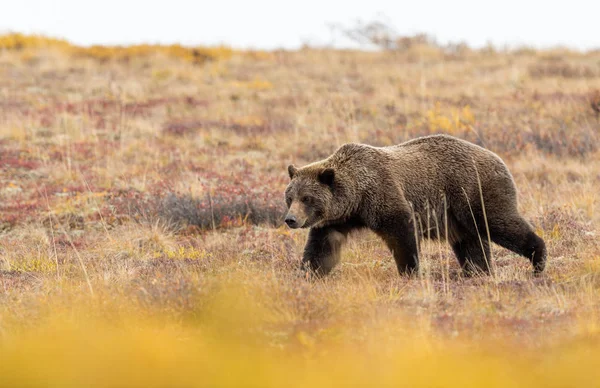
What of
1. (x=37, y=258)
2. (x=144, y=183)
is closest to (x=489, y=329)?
(x=37, y=258)

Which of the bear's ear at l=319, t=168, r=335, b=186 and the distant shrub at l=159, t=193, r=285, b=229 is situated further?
the distant shrub at l=159, t=193, r=285, b=229

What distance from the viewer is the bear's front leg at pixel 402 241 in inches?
271

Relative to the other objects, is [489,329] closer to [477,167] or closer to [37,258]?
[477,167]

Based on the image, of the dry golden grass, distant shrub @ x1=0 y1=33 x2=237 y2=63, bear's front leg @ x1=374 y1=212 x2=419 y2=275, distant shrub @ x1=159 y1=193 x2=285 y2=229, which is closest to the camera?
the dry golden grass

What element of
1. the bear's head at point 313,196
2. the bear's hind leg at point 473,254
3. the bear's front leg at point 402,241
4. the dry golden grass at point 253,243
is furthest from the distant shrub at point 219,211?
the bear's front leg at point 402,241

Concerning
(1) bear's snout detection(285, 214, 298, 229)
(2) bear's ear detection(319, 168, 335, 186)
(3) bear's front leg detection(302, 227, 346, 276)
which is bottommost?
(3) bear's front leg detection(302, 227, 346, 276)

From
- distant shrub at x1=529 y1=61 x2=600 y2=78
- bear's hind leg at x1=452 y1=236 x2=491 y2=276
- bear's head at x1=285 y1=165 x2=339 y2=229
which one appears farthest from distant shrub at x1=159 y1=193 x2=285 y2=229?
distant shrub at x1=529 y1=61 x2=600 y2=78

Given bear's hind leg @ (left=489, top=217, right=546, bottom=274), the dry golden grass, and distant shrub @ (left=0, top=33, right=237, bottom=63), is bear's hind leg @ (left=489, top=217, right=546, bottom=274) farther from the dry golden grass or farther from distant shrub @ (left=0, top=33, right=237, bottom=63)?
distant shrub @ (left=0, top=33, right=237, bottom=63)

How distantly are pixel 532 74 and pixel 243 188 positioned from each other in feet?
45.3

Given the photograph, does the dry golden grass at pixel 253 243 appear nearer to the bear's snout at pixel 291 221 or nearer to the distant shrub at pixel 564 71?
the distant shrub at pixel 564 71

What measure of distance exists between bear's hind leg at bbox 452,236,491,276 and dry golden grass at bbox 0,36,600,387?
0.18 m

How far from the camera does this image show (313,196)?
6.98 metres

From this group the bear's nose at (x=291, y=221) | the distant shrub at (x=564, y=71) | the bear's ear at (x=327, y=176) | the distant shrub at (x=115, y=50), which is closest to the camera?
the bear's nose at (x=291, y=221)

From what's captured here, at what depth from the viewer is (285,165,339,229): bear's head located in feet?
22.8
